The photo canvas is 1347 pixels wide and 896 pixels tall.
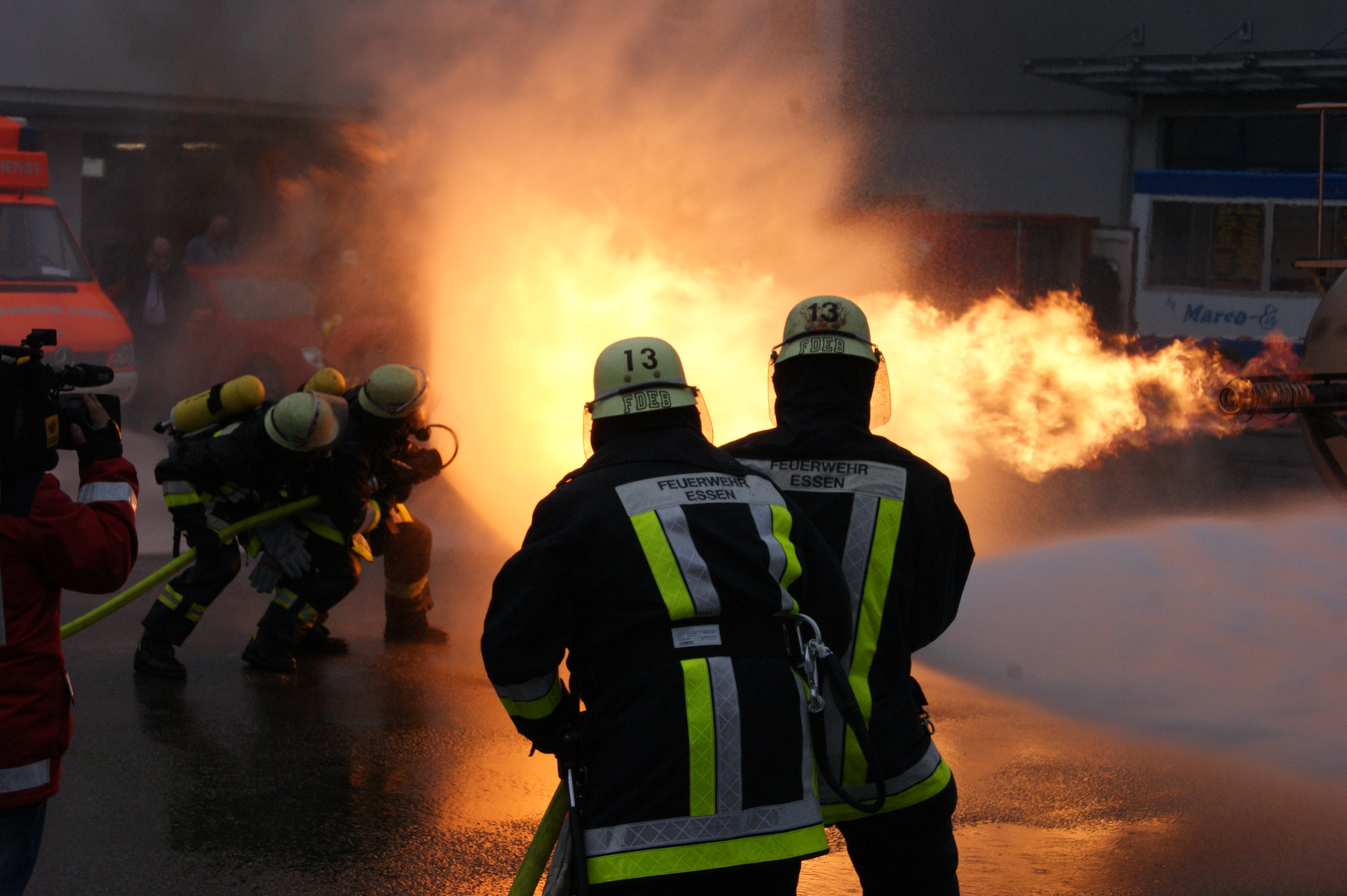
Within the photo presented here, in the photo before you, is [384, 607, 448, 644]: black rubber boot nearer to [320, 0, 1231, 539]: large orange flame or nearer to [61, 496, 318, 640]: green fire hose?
[61, 496, 318, 640]: green fire hose

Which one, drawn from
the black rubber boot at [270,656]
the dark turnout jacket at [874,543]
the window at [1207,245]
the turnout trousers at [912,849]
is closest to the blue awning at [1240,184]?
the window at [1207,245]

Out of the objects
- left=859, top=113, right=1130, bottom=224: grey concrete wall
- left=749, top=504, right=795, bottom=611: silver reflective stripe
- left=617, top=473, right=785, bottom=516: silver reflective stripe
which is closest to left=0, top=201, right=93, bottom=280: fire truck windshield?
left=617, top=473, right=785, bottom=516: silver reflective stripe

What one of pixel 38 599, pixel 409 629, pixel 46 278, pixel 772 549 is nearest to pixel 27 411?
pixel 38 599

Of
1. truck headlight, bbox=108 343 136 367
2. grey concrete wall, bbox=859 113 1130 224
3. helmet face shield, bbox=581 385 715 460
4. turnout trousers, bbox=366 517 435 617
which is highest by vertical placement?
grey concrete wall, bbox=859 113 1130 224

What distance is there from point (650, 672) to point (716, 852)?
1.14ft

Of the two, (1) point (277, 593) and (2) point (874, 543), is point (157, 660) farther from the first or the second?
(2) point (874, 543)

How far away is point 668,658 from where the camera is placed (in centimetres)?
238

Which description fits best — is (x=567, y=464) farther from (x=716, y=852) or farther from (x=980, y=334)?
(x=716, y=852)

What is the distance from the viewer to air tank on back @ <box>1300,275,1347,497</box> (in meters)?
5.92

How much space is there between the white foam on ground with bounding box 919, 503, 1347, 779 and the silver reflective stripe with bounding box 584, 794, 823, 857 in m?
3.08

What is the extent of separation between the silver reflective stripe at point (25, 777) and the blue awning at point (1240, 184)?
14.3 m

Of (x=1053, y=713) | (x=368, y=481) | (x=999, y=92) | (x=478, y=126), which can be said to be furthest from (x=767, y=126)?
(x=999, y=92)

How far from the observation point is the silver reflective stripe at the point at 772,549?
2.46 metres

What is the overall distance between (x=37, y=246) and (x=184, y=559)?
6.93 meters
